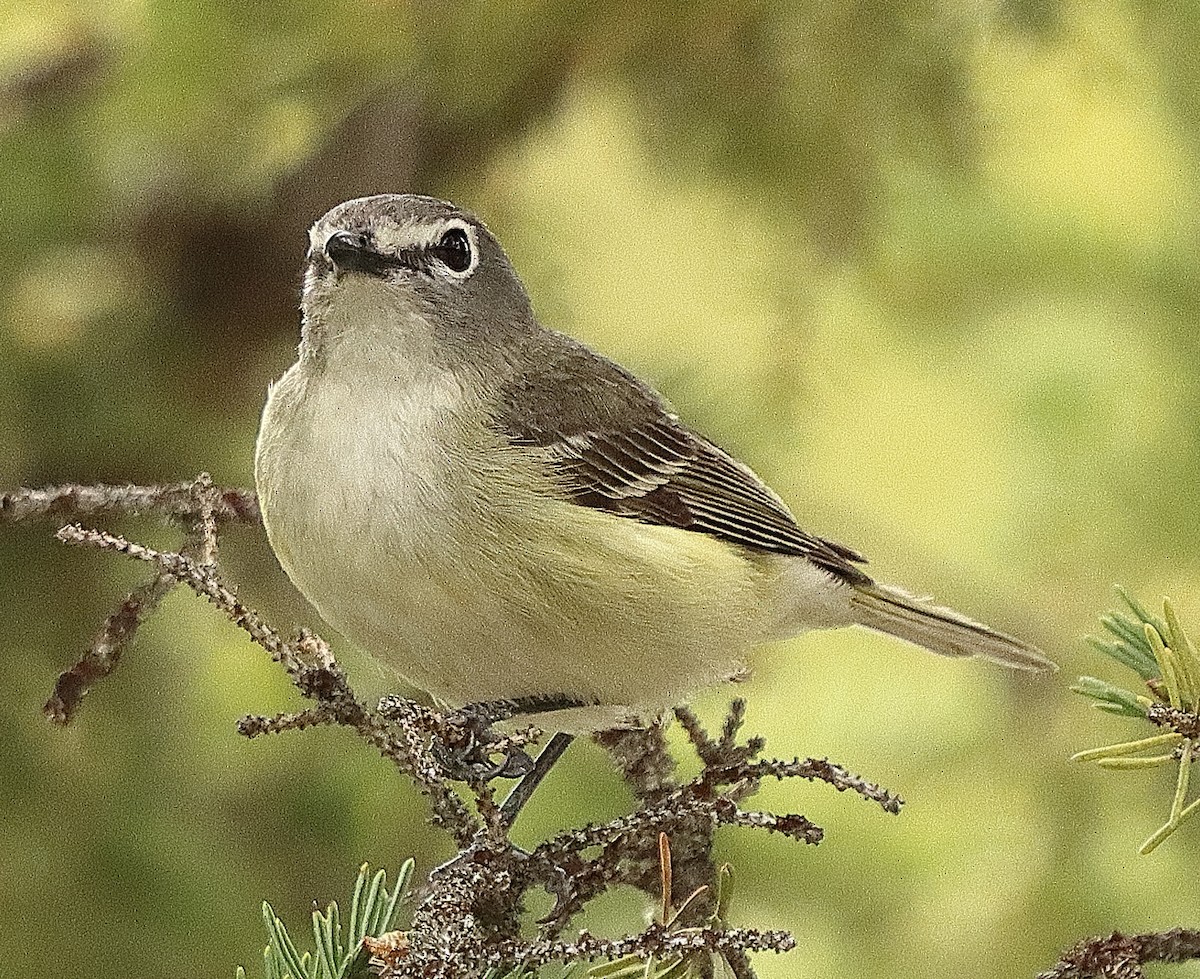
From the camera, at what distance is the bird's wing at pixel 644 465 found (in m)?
2.93

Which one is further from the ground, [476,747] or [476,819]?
[476,747]

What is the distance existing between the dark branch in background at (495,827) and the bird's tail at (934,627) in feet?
4.41

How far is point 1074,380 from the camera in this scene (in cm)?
381

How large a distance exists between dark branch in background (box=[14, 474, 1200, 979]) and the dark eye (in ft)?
2.83

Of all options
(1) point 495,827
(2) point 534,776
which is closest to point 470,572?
(2) point 534,776

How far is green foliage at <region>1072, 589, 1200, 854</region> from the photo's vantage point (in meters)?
1.77

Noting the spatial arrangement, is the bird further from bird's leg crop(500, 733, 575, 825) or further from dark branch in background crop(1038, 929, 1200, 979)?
dark branch in background crop(1038, 929, 1200, 979)

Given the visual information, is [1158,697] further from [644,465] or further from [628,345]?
[628,345]

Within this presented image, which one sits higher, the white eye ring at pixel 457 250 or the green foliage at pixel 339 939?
the white eye ring at pixel 457 250

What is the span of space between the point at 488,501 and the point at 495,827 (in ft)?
2.95

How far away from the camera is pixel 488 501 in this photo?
104 inches

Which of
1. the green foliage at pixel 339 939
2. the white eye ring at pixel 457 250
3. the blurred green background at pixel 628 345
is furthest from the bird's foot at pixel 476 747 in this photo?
the white eye ring at pixel 457 250

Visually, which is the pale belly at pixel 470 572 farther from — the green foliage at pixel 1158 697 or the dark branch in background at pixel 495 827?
the green foliage at pixel 1158 697

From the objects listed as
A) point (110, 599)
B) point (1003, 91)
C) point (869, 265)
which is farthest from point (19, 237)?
point (1003, 91)
